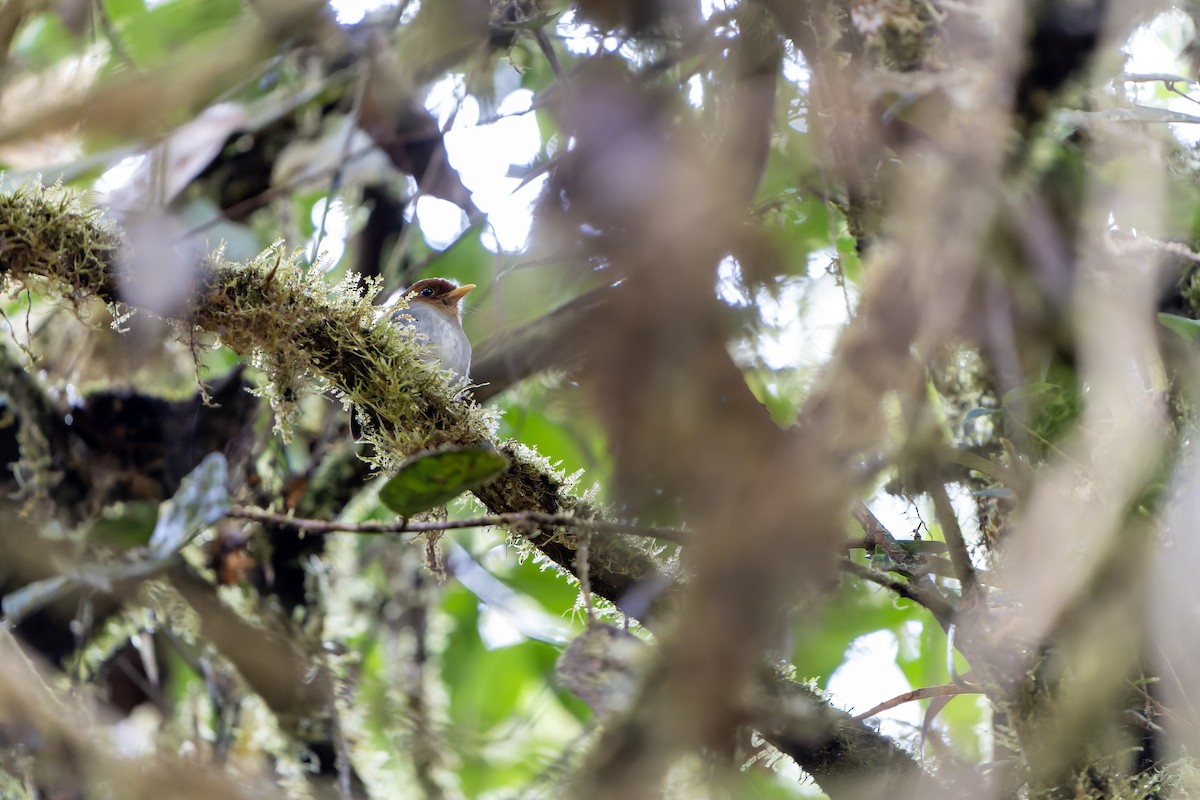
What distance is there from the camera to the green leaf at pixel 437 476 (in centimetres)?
143

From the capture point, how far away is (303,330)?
6.40 feet

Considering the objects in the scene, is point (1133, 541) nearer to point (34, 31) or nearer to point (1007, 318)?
point (1007, 318)

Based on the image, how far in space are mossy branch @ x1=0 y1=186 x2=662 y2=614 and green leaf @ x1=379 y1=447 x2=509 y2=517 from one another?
1.12 feet

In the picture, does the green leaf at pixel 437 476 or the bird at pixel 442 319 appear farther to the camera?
the bird at pixel 442 319

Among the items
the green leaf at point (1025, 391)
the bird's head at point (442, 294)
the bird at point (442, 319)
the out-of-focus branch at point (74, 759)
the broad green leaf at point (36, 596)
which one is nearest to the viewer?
the out-of-focus branch at point (74, 759)

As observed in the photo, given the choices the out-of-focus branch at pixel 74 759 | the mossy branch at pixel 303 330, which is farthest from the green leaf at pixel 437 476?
the out-of-focus branch at pixel 74 759

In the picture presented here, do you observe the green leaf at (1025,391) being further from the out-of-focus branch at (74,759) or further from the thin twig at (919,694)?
the out-of-focus branch at (74,759)

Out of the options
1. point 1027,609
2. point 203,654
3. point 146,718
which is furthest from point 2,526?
point 1027,609

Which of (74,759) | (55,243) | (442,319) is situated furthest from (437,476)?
(442,319)

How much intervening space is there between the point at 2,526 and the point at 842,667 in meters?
2.28

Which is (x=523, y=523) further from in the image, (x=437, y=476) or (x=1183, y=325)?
(x=1183, y=325)

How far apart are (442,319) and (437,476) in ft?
5.23

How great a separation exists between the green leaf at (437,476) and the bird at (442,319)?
34.2 inches

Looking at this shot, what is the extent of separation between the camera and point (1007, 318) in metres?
2.07
